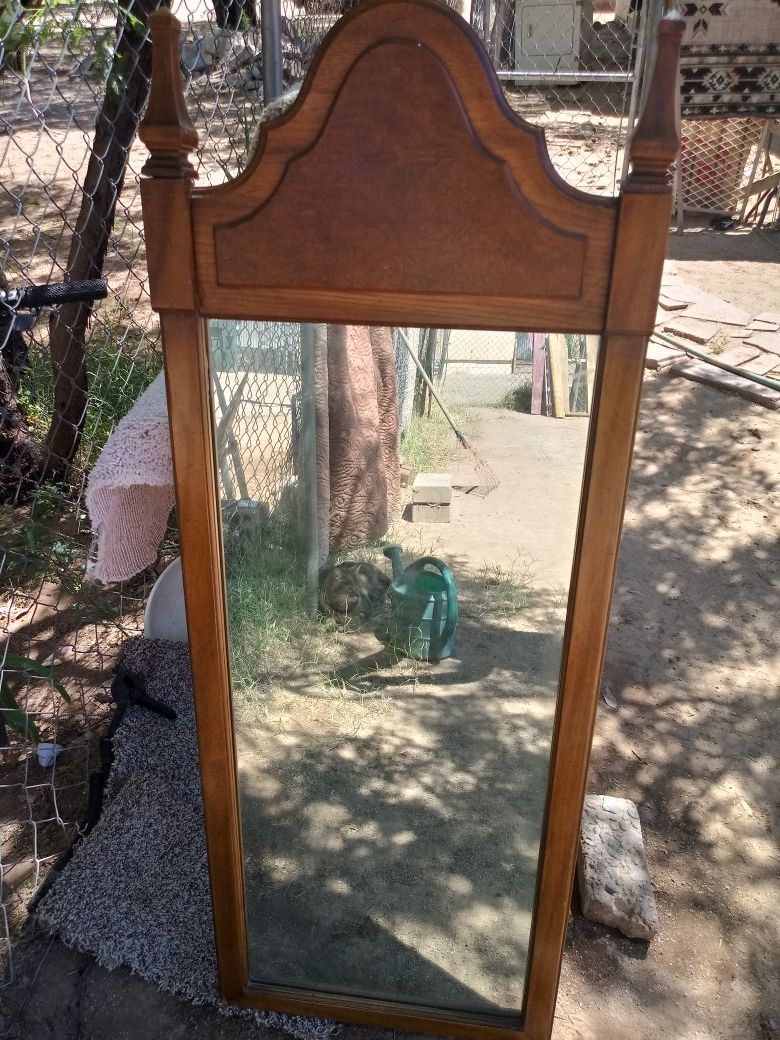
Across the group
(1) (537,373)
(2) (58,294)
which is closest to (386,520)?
(1) (537,373)

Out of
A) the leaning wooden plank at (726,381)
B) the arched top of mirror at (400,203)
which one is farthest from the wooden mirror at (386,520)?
the leaning wooden plank at (726,381)

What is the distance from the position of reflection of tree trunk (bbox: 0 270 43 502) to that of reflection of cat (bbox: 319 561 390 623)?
2211mm

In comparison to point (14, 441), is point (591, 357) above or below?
above

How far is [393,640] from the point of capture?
1718mm

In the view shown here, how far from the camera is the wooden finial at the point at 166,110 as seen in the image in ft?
3.78

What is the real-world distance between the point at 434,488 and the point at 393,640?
34 centimetres

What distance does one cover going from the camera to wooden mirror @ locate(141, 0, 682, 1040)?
1.12 meters

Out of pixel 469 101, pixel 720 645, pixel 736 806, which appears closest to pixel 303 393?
pixel 469 101

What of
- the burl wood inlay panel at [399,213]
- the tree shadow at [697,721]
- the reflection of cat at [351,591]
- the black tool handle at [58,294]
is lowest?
the tree shadow at [697,721]

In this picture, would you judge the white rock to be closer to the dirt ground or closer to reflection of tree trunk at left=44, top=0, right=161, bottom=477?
the dirt ground

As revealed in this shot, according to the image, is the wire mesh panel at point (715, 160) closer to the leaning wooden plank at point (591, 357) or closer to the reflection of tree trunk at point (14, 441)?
the reflection of tree trunk at point (14, 441)

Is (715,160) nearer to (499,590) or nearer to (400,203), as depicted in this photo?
(499,590)

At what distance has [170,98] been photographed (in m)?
1.16

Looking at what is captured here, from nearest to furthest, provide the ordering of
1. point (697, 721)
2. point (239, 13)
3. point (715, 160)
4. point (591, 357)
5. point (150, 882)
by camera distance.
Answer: point (591, 357)
point (150, 882)
point (239, 13)
point (697, 721)
point (715, 160)
